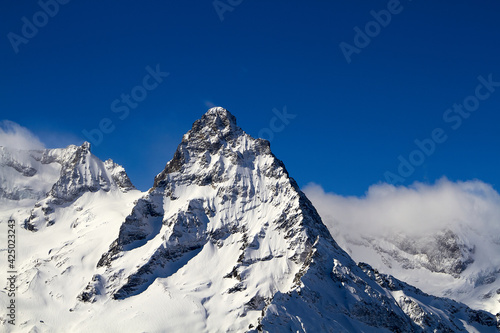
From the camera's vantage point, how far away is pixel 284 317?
179625mm

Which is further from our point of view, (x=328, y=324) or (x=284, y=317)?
(x=328, y=324)

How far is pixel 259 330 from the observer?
170m

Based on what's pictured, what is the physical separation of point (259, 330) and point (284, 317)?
12.2 m

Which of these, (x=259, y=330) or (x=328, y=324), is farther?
(x=328, y=324)

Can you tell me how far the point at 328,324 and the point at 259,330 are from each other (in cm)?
3316

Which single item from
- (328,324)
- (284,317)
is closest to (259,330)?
(284,317)

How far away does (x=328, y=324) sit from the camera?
194 metres

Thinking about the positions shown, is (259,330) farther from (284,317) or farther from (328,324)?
(328,324)

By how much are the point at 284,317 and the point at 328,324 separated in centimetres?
2156
